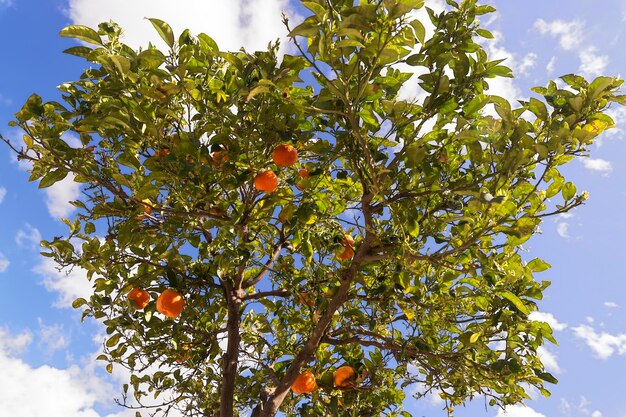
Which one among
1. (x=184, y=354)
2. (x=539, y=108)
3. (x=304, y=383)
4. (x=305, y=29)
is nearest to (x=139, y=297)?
(x=184, y=354)

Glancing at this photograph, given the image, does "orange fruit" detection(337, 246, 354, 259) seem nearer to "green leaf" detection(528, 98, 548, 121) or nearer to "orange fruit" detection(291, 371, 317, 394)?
"orange fruit" detection(291, 371, 317, 394)

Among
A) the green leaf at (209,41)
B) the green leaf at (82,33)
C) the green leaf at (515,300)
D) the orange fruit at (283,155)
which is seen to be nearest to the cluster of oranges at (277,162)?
the orange fruit at (283,155)

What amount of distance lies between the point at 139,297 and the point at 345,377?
4.66ft

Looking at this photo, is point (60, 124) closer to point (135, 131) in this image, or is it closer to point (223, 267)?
point (135, 131)

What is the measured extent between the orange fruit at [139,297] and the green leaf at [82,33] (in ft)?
5.17

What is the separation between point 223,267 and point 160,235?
0.52 metres

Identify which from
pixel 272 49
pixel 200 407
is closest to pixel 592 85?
pixel 272 49

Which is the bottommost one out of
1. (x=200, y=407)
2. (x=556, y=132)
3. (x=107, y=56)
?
(x=200, y=407)

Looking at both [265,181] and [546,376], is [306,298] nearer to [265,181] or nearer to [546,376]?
[265,181]

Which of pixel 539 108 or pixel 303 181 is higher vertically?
pixel 303 181

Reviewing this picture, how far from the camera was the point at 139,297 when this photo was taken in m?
3.12

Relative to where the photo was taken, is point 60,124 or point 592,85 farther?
point 60,124

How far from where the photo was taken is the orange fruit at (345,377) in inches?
129

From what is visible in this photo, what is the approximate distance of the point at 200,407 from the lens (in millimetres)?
3947
